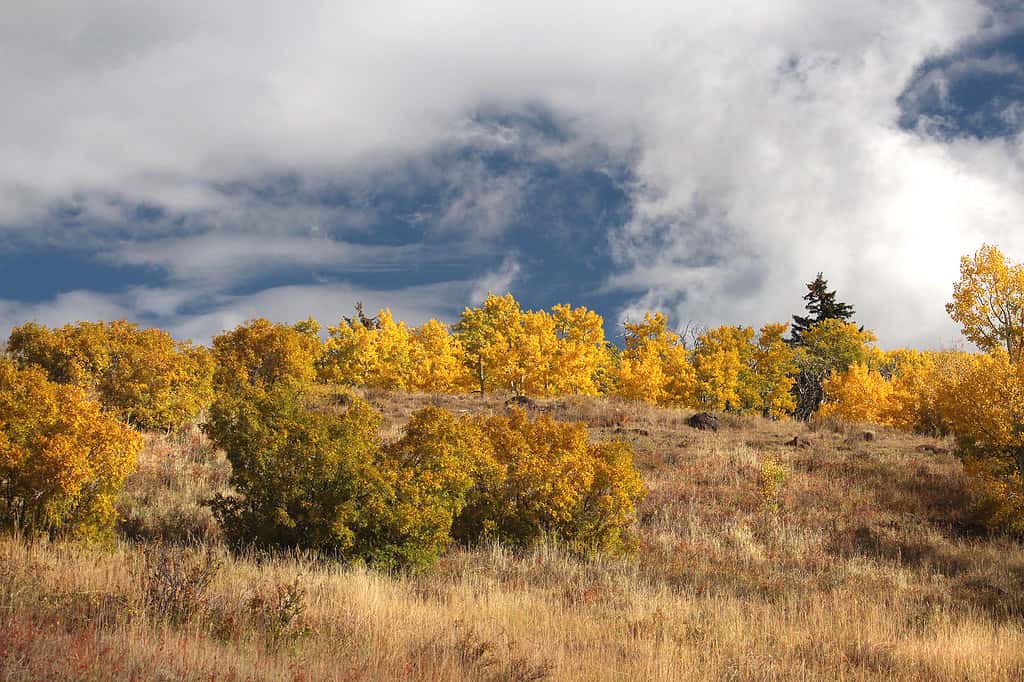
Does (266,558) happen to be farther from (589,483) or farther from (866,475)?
(866,475)

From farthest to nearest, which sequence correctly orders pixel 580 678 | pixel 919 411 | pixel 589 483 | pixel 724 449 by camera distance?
pixel 919 411
pixel 724 449
pixel 589 483
pixel 580 678

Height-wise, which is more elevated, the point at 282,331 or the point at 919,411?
the point at 282,331

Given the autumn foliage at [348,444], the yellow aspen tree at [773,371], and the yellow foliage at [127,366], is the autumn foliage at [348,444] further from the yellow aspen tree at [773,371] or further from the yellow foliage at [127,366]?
the yellow aspen tree at [773,371]

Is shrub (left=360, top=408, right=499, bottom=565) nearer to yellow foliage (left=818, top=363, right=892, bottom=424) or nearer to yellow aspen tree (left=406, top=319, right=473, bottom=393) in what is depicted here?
yellow aspen tree (left=406, top=319, right=473, bottom=393)

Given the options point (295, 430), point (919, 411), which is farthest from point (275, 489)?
point (919, 411)

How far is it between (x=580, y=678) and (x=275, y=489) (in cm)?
655

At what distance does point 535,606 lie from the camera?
880 centimetres

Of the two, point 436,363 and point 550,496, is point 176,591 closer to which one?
point 550,496

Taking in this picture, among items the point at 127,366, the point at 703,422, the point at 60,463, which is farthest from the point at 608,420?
the point at 60,463

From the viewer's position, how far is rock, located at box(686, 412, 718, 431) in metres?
28.7

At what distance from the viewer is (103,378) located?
2200cm

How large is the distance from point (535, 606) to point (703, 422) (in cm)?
2165

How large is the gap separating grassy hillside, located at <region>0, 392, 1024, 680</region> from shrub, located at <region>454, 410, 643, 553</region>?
0.85 metres

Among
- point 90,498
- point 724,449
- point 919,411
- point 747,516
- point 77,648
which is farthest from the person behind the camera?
point 919,411
